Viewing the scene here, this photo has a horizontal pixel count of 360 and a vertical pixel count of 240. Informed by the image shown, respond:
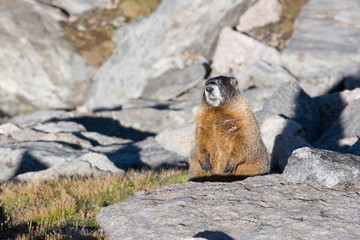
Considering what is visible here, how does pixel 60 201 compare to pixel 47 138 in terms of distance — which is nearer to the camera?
pixel 60 201

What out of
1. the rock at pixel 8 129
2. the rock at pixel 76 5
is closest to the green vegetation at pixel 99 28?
the rock at pixel 76 5

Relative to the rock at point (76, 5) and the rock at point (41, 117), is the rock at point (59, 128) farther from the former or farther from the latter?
the rock at point (76, 5)

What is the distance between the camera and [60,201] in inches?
405

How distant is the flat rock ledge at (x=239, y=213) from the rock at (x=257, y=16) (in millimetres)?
24567

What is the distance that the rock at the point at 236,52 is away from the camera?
29.2m

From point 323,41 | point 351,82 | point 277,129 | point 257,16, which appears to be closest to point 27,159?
point 277,129

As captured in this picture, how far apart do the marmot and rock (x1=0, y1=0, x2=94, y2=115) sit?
2518 centimetres

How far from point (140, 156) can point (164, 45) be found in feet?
47.8

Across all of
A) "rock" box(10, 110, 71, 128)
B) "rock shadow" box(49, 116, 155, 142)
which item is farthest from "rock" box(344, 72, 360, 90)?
"rock" box(10, 110, 71, 128)

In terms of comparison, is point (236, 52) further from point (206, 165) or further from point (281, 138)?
point (206, 165)

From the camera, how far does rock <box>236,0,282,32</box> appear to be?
102ft

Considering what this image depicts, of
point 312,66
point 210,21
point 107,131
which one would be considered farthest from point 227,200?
point 210,21

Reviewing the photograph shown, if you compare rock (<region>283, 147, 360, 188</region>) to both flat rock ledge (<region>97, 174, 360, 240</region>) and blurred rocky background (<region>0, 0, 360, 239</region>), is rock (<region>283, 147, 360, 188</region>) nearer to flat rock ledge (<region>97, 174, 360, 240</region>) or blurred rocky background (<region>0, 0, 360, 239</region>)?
flat rock ledge (<region>97, 174, 360, 240</region>)

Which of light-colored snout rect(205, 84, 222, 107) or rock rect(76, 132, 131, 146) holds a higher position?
light-colored snout rect(205, 84, 222, 107)
